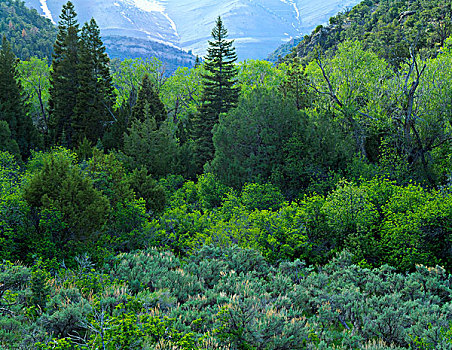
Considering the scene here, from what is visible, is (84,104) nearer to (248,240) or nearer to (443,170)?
(248,240)

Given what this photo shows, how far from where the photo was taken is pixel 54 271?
1041cm

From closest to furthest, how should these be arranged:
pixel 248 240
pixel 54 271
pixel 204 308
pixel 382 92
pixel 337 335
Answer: pixel 337 335
pixel 204 308
pixel 54 271
pixel 248 240
pixel 382 92

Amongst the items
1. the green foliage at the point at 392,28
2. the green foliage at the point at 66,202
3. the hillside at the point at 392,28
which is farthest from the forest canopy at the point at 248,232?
the green foliage at the point at 392,28

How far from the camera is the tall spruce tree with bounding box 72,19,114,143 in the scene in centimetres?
3175

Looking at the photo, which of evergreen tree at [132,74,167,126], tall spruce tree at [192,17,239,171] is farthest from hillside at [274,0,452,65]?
evergreen tree at [132,74,167,126]

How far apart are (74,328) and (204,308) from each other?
104 inches

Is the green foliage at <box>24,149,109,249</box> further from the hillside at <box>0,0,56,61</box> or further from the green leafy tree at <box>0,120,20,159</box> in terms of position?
the hillside at <box>0,0,56,61</box>

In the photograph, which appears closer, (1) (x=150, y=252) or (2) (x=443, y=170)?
(1) (x=150, y=252)

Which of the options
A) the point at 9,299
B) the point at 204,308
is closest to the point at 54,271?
the point at 9,299

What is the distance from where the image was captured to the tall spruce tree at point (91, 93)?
31.8 meters

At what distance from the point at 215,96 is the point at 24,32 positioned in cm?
10436

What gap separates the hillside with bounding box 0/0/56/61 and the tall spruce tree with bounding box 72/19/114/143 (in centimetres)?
5911

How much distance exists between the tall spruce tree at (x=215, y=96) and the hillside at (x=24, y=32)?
71419 mm

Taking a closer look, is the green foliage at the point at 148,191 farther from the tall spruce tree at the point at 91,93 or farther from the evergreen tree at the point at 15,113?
the evergreen tree at the point at 15,113
